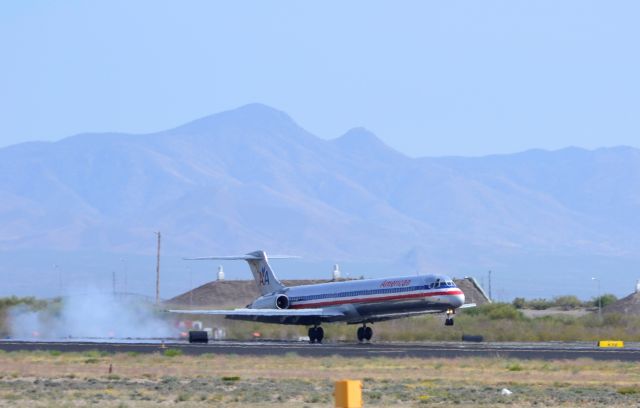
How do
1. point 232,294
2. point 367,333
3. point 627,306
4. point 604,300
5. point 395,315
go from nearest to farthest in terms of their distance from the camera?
1. point 395,315
2. point 367,333
3. point 627,306
4. point 604,300
5. point 232,294

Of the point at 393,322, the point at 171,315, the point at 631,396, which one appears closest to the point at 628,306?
the point at 393,322

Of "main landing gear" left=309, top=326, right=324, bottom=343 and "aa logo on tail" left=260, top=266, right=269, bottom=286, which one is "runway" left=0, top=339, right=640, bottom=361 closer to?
"main landing gear" left=309, top=326, right=324, bottom=343

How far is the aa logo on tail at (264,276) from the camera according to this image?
263ft

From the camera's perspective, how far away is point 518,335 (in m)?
70.9

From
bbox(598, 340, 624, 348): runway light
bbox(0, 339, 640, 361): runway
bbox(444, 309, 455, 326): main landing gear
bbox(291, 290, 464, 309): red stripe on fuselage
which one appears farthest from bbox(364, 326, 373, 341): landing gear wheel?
bbox(598, 340, 624, 348): runway light

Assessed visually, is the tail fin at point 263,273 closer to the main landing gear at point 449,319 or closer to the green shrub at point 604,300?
the main landing gear at point 449,319

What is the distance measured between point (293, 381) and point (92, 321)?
4281cm

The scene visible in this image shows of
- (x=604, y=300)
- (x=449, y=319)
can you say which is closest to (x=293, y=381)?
(x=449, y=319)

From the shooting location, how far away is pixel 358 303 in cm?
→ 6988

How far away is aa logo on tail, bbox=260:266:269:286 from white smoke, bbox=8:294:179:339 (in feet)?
17.4

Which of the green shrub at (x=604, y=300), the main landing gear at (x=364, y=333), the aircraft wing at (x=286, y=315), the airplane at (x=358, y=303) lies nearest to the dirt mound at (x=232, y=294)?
the green shrub at (x=604, y=300)

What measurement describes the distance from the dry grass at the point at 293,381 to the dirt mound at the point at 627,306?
162ft

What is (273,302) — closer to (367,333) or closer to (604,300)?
(367,333)

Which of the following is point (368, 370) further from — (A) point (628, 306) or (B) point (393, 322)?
(A) point (628, 306)
